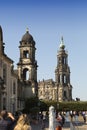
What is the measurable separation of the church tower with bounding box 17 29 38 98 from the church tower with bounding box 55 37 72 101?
42.0 meters

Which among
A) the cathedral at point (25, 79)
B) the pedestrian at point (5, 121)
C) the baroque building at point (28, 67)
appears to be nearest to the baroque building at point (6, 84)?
the cathedral at point (25, 79)

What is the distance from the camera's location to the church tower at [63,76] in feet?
387

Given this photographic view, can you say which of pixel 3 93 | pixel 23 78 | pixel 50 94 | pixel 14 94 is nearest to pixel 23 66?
pixel 23 78

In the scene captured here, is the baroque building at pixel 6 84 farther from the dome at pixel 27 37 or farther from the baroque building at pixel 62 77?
the baroque building at pixel 62 77

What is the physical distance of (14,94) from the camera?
5931 cm

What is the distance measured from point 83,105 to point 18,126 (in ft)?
267

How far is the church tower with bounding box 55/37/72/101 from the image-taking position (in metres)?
118

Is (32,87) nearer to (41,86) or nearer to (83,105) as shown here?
(83,105)

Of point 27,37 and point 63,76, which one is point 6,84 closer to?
point 27,37

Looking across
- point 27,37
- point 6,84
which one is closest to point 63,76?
point 27,37

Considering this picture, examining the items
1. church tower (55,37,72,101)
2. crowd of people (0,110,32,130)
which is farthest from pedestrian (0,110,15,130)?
church tower (55,37,72,101)

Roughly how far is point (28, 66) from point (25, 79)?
83.5 inches

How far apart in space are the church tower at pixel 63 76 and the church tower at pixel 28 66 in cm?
4195

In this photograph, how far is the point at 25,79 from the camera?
248ft
